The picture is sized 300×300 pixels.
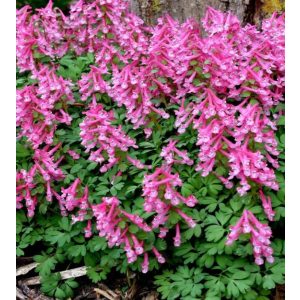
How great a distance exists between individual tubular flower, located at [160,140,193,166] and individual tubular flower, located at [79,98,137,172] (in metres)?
0.24

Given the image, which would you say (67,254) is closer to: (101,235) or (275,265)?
(101,235)

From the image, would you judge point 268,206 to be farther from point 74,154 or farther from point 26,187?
point 26,187

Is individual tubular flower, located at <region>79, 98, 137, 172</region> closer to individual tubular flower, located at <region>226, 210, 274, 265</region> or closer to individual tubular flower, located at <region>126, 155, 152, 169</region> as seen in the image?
individual tubular flower, located at <region>126, 155, 152, 169</region>

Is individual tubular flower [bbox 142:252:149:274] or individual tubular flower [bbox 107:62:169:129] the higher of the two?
individual tubular flower [bbox 107:62:169:129]

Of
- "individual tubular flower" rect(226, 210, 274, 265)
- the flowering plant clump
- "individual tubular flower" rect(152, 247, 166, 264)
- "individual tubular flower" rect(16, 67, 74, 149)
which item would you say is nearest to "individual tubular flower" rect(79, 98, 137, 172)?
the flowering plant clump

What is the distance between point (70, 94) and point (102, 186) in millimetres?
872

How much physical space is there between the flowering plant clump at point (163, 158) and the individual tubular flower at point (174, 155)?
0.01 meters

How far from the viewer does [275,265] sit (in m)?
3.57

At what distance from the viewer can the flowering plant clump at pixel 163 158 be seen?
141 inches

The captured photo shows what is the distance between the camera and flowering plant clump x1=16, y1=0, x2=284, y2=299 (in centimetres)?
358

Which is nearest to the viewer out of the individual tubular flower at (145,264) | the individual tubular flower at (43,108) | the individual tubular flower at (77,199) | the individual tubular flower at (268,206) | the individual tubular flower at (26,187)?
the individual tubular flower at (268,206)

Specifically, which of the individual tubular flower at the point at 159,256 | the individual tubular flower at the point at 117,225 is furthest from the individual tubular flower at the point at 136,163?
the individual tubular flower at the point at 159,256

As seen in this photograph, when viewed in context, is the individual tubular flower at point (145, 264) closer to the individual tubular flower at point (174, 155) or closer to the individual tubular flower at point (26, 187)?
the individual tubular flower at point (174, 155)

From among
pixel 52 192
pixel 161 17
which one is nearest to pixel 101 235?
pixel 52 192
